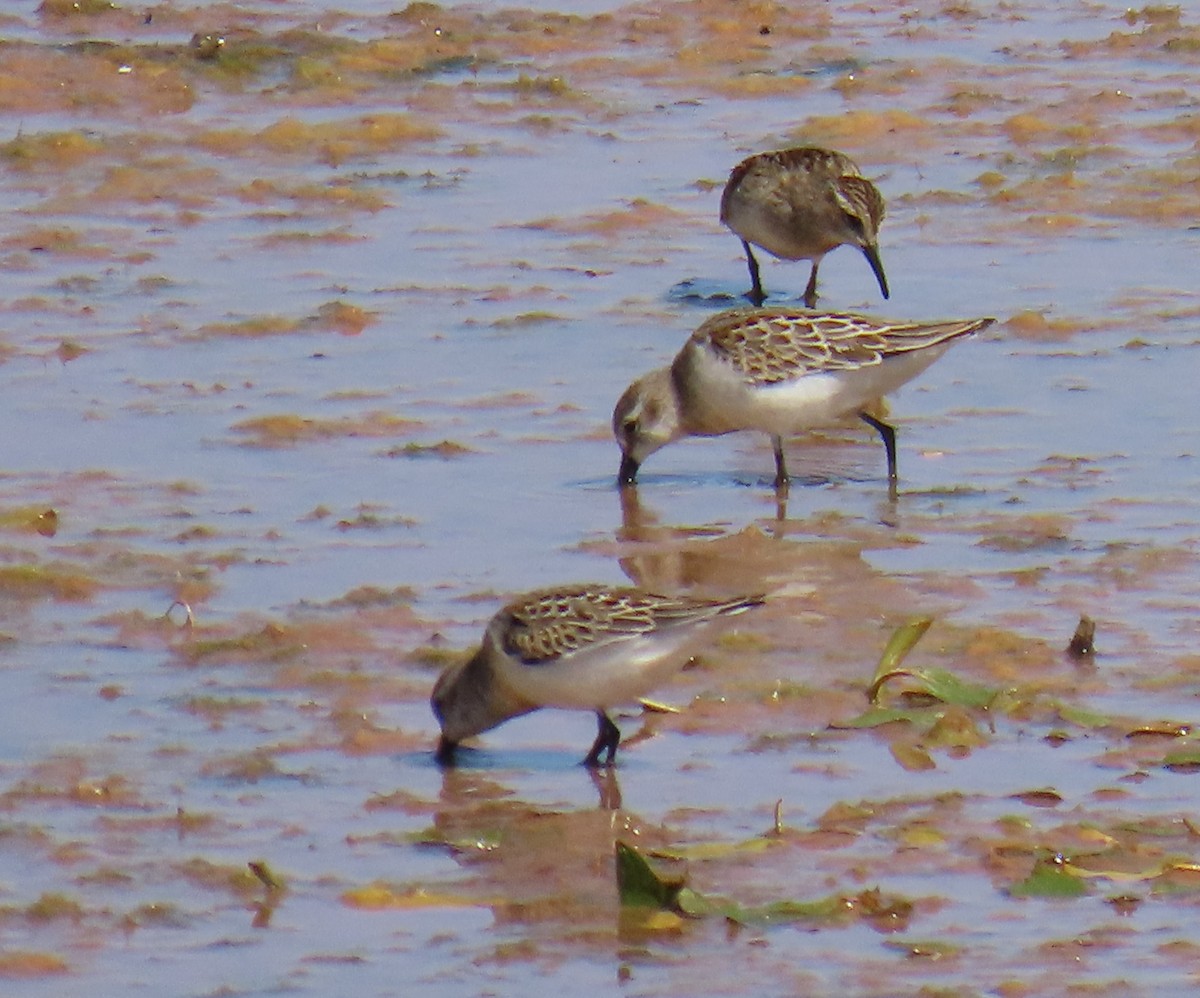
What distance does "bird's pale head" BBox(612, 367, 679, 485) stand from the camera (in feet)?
33.7

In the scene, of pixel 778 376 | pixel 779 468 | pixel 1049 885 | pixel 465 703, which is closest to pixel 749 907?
pixel 1049 885

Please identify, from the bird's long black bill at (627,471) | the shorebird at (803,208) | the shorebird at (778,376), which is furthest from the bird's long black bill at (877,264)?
the bird's long black bill at (627,471)

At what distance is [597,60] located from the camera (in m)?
17.9

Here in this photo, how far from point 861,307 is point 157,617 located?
504cm

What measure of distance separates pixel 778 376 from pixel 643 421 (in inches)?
21.7

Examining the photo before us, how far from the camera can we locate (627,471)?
10.4m

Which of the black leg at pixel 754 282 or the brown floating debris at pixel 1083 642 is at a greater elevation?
the brown floating debris at pixel 1083 642

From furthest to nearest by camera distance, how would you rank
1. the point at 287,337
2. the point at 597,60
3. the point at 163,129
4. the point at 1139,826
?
the point at 597,60
the point at 163,129
the point at 287,337
the point at 1139,826

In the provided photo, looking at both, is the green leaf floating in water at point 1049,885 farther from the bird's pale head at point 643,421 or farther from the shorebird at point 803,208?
the shorebird at point 803,208

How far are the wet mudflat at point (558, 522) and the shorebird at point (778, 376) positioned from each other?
0.25 meters

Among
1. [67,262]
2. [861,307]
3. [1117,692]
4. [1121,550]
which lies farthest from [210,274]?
[1117,692]

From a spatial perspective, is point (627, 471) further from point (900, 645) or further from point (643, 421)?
point (900, 645)

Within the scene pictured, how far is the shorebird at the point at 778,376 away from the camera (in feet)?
33.1

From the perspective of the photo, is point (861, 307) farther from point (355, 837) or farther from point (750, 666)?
point (355, 837)
